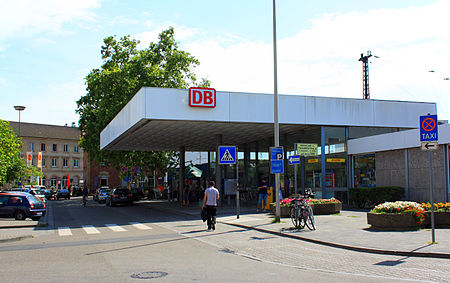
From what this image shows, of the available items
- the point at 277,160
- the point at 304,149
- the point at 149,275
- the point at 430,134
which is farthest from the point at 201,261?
the point at 304,149

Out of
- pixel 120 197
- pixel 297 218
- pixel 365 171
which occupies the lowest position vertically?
pixel 120 197

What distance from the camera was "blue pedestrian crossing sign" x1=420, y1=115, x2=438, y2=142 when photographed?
33.4 ft

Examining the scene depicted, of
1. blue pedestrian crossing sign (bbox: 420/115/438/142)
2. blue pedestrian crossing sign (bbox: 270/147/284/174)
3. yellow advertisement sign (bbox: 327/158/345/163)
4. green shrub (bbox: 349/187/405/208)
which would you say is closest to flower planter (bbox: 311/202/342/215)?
green shrub (bbox: 349/187/405/208)

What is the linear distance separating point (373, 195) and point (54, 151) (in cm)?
7726

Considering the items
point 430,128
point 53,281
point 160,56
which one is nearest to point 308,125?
point 430,128

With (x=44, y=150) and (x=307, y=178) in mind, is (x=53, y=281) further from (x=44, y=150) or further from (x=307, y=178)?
(x=44, y=150)

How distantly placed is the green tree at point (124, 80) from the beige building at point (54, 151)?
134ft

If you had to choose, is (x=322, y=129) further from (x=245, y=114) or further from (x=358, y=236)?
(x=358, y=236)

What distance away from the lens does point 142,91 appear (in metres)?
20.3

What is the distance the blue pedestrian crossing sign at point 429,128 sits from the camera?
401 inches

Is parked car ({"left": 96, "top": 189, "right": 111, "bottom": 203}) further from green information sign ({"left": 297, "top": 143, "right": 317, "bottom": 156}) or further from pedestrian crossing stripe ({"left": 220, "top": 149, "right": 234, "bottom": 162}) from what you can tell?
green information sign ({"left": 297, "top": 143, "right": 317, "bottom": 156})

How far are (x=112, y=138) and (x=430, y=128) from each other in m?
23.5

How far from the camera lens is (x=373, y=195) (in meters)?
20.6

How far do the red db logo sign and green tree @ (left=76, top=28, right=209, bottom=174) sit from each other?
739 inches
